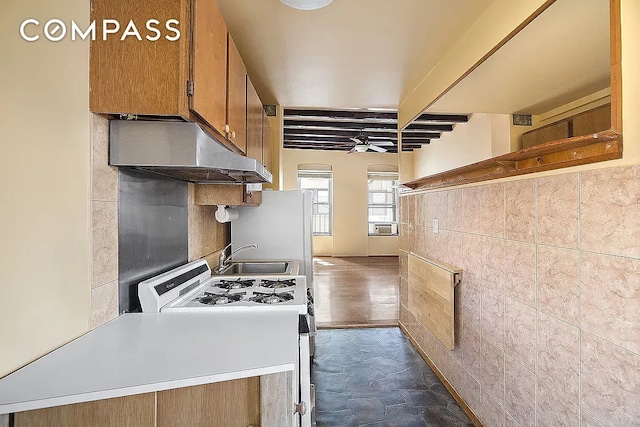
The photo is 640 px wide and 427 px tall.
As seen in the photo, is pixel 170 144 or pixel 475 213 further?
pixel 475 213

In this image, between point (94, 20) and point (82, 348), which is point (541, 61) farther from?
point (82, 348)

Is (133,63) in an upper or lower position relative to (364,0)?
lower

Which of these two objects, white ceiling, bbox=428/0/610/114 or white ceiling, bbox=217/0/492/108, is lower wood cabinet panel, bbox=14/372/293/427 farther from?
white ceiling, bbox=217/0/492/108

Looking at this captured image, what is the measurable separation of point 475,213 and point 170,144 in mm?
1766

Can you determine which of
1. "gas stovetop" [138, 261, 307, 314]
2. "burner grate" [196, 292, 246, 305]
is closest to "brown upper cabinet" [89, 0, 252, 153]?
"gas stovetop" [138, 261, 307, 314]

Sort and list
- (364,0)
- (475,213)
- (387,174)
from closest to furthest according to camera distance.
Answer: (364,0) → (475,213) → (387,174)

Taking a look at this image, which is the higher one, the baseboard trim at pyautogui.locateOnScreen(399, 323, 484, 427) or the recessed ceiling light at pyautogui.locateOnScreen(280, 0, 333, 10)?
the recessed ceiling light at pyautogui.locateOnScreen(280, 0, 333, 10)

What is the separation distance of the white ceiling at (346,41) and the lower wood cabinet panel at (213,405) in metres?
1.84

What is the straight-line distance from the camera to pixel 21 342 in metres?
1.03

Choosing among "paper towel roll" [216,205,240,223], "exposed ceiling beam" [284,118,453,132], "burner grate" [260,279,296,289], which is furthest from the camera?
"exposed ceiling beam" [284,118,453,132]

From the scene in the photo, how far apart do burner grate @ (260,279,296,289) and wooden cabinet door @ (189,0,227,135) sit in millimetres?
938

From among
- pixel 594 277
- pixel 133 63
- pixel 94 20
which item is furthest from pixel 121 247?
pixel 594 277

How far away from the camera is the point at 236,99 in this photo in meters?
1.86

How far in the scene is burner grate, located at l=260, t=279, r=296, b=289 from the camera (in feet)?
6.61
